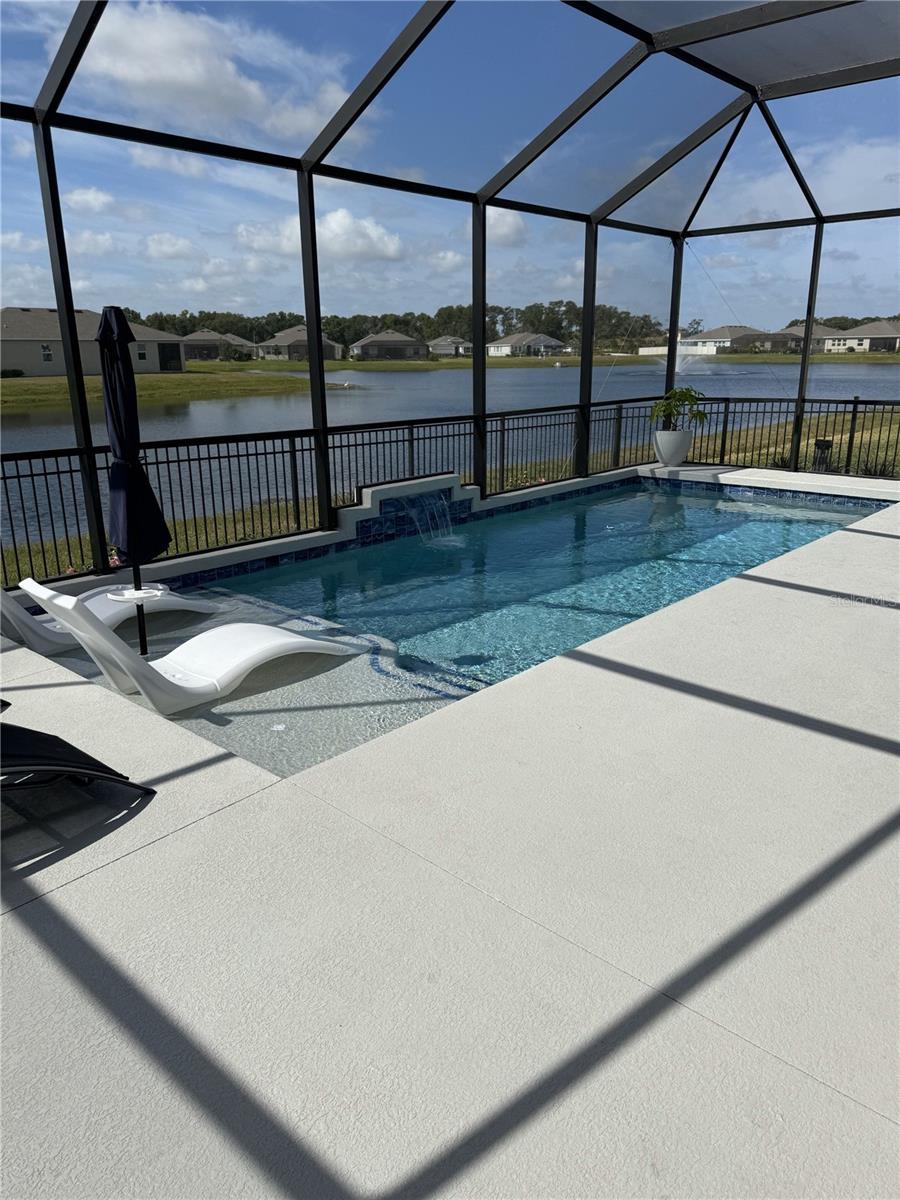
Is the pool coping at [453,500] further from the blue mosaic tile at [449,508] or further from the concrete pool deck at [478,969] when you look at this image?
the concrete pool deck at [478,969]

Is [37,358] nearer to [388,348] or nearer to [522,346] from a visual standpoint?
[388,348]

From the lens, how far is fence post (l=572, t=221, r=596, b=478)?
377 inches

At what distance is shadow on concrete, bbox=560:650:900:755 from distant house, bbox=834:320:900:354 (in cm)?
2331

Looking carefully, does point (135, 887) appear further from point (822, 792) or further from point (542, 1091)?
point (822, 792)

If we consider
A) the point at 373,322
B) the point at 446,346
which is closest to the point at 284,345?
the point at 373,322

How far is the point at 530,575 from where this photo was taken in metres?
7.05

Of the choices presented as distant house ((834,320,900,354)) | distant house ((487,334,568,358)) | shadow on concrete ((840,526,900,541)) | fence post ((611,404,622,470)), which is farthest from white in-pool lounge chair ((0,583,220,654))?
distant house ((834,320,900,354))

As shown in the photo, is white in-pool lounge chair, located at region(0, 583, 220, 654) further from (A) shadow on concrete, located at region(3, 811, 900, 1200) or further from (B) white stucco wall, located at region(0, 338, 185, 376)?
(B) white stucco wall, located at region(0, 338, 185, 376)

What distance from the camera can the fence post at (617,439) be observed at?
11000mm

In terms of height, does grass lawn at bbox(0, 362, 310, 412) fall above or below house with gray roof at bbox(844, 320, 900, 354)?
below

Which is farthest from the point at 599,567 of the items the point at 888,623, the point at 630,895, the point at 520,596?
the point at 630,895

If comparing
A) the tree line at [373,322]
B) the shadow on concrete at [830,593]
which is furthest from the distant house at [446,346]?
the shadow on concrete at [830,593]

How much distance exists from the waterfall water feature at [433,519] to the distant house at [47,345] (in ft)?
38.5

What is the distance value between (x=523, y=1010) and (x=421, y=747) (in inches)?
50.8
